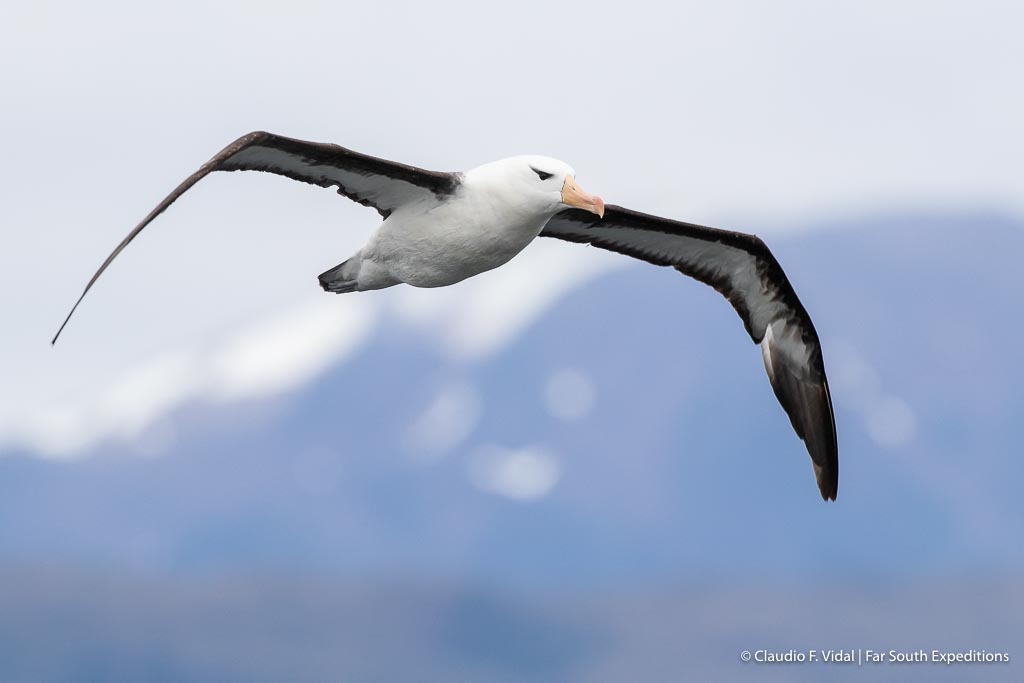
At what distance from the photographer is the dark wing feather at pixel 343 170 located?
11602mm

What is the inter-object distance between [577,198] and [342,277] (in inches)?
108

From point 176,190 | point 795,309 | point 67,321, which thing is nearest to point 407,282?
point 176,190

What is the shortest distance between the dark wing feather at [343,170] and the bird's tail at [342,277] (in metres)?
0.72

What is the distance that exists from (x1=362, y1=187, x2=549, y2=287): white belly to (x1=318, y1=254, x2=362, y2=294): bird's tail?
1.98 ft

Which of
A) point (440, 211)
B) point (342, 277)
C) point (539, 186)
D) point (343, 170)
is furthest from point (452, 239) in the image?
point (342, 277)

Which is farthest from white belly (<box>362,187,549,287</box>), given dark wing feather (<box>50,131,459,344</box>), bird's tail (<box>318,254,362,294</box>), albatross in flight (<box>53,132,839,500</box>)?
bird's tail (<box>318,254,362,294</box>)

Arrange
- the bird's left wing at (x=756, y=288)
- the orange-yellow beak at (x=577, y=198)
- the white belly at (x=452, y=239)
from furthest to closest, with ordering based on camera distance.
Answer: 1. the bird's left wing at (x=756, y=288)
2. the white belly at (x=452, y=239)
3. the orange-yellow beak at (x=577, y=198)

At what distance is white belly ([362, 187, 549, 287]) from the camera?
11742 mm

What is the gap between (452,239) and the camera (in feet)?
39.1

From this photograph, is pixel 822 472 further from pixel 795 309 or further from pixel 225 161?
pixel 225 161

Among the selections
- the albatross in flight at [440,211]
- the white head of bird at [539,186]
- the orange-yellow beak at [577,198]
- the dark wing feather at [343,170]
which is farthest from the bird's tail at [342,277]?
the orange-yellow beak at [577,198]

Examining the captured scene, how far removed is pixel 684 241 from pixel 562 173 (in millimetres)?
3403

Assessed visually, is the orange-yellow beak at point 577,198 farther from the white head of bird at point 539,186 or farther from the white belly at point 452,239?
the white belly at point 452,239

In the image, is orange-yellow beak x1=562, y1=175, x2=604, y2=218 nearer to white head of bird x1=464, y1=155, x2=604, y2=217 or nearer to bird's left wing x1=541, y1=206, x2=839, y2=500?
white head of bird x1=464, y1=155, x2=604, y2=217
